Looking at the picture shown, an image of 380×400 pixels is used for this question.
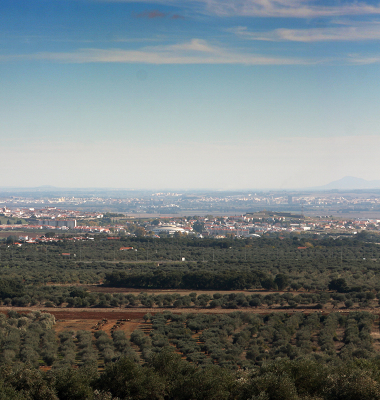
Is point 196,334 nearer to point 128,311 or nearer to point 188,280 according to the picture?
point 128,311

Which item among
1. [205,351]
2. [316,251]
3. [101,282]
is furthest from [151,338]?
[316,251]

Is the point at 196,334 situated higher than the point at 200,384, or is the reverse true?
the point at 200,384

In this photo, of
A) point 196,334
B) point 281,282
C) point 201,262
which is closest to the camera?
point 196,334

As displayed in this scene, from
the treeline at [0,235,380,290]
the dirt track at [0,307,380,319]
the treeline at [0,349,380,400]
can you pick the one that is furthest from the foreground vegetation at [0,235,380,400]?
the dirt track at [0,307,380,319]

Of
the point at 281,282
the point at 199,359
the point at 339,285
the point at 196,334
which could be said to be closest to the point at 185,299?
the point at 196,334

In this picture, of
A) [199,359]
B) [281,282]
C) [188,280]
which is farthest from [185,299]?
[199,359]

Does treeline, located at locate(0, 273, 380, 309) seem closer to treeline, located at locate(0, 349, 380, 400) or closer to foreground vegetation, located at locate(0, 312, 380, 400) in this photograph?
foreground vegetation, located at locate(0, 312, 380, 400)

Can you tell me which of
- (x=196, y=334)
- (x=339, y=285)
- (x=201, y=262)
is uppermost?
(x=339, y=285)

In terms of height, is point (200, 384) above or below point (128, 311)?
above

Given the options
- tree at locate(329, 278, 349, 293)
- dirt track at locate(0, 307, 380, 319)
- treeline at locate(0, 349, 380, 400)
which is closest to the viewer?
treeline at locate(0, 349, 380, 400)

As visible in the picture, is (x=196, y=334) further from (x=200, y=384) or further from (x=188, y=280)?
(x=188, y=280)

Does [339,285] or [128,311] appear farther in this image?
[339,285]

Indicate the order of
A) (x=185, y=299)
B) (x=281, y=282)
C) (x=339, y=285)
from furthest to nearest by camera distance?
(x=281, y=282) < (x=339, y=285) < (x=185, y=299)
